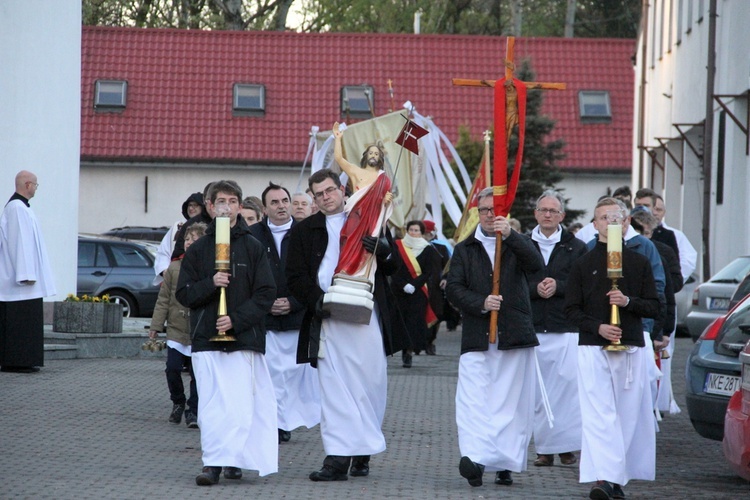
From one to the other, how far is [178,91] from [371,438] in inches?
1317

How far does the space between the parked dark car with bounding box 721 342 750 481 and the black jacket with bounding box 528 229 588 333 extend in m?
1.96

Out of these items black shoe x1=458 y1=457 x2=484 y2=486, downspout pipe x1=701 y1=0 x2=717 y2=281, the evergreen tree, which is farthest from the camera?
the evergreen tree

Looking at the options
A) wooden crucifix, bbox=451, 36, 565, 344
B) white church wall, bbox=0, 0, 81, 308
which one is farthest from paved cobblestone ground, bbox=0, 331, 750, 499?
white church wall, bbox=0, 0, 81, 308

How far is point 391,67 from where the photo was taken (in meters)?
43.0

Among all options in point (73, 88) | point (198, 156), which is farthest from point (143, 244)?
point (198, 156)

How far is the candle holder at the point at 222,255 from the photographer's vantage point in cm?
880

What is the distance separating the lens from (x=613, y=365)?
8.87 meters

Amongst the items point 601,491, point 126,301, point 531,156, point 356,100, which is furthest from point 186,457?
point 356,100

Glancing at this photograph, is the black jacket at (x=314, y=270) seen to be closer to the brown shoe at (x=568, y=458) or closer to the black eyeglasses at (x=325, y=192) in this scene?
the black eyeglasses at (x=325, y=192)

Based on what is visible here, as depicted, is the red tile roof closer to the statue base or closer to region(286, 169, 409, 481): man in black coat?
region(286, 169, 409, 481): man in black coat

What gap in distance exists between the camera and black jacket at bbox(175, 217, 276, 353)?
Result: 29.3ft

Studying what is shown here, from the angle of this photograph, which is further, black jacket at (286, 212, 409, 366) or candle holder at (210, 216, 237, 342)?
black jacket at (286, 212, 409, 366)

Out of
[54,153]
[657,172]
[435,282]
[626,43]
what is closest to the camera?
[54,153]

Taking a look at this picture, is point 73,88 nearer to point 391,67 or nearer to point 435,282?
point 435,282
